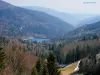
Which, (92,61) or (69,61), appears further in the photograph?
(69,61)

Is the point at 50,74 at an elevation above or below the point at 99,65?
above

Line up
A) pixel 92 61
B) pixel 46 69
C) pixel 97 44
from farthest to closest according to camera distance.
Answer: pixel 97 44, pixel 92 61, pixel 46 69

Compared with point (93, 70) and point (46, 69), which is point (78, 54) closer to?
point (93, 70)

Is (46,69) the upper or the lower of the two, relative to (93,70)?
upper

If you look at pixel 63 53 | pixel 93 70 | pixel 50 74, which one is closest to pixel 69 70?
pixel 93 70

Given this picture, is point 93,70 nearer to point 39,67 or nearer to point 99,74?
point 99,74

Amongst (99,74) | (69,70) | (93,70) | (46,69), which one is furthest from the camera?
(69,70)

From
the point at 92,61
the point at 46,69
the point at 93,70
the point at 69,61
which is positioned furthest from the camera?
the point at 69,61

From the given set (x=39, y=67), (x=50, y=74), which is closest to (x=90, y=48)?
(x=39, y=67)

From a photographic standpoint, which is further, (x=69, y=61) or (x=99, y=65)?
(x=69, y=61)
